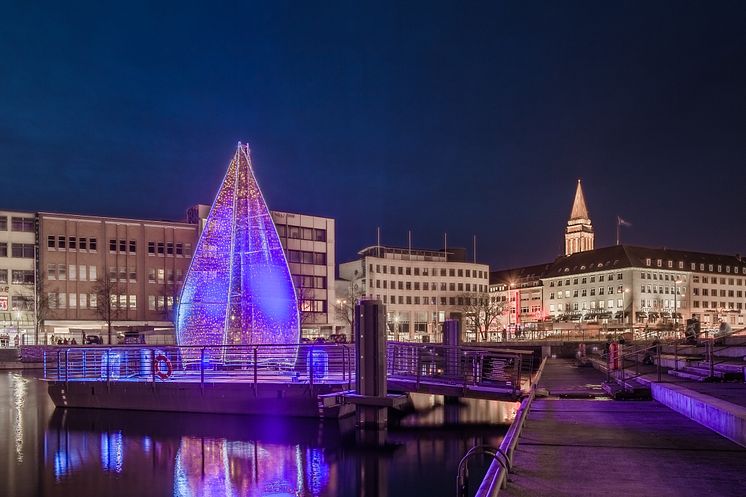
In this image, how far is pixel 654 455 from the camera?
11.5m

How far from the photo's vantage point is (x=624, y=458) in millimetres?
11234

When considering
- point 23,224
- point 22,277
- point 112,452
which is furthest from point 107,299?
point 112,452

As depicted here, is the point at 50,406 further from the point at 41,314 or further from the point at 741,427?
the point at 41,314

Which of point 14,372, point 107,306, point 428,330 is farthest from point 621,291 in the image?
point 14,372

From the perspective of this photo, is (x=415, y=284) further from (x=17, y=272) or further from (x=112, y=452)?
(x=112, y=452)

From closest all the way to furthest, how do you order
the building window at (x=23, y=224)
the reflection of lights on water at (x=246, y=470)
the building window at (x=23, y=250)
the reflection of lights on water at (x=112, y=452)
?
the reflection of lights on water at (x=246, y=470), the reflection of lights on water at (x=112, y=452), the building window at (x=23, y=250), the building window at (x=23, y=224)

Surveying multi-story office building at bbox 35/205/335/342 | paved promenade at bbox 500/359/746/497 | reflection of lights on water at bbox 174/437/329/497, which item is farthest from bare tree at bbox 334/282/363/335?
paved promenade at bbox 500/359/746/497

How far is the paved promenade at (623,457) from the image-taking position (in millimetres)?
9328

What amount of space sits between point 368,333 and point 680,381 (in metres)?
9.89

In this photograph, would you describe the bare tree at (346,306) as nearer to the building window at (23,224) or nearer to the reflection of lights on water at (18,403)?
the building window at (23,224)

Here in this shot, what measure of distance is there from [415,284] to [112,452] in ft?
397

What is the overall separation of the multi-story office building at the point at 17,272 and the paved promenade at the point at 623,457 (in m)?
76.2

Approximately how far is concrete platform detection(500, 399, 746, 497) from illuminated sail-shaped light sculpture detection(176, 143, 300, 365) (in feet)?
47.3

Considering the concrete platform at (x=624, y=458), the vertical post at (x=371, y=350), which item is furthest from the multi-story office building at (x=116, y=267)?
the concrete platform at (x=624, y=458)
